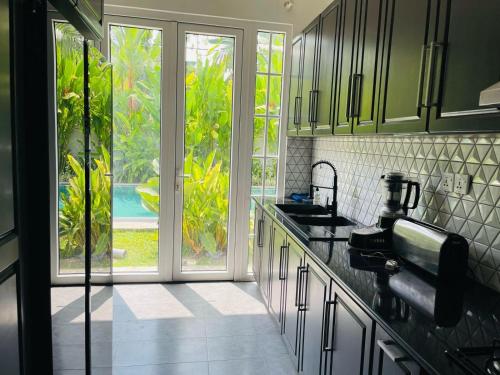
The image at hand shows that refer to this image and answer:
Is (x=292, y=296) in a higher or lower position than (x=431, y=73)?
lower

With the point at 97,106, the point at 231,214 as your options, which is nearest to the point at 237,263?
the point at 231,214

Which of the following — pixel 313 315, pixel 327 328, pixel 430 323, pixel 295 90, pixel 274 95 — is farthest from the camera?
pixel 274 95

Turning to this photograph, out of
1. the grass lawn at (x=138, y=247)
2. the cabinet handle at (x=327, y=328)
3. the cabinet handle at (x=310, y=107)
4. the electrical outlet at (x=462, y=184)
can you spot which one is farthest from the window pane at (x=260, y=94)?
the cabinet handle at (x=327, y=328)

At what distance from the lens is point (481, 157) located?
5.38 feet

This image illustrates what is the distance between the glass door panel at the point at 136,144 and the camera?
3533mm

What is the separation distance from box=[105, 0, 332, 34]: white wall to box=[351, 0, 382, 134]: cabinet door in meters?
1.67

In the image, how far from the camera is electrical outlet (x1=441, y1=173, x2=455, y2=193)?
5.88 ft

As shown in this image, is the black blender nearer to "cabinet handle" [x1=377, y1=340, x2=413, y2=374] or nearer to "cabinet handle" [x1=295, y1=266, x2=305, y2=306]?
"cabinet handle" [x1=295, y1=266, x2=305, y2=306]

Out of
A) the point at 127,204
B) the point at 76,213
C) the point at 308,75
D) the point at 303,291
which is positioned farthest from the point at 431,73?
the point at 127,204

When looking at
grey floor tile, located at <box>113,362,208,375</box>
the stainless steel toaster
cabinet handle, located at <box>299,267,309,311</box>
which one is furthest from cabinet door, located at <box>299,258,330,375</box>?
grey floor tile, located at <box>113,362,208,375</box>

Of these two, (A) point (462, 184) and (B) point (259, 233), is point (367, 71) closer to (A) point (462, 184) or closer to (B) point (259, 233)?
(A) point (462, 184)

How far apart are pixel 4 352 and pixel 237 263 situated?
297 centimetres

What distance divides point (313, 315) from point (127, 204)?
7.63ft

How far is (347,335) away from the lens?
1.57 meters
